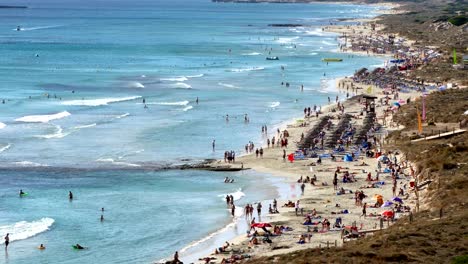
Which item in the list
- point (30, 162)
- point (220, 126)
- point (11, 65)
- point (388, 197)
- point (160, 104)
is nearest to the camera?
point (388, 197)

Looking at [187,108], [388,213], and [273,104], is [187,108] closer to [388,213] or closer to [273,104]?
[273,104]

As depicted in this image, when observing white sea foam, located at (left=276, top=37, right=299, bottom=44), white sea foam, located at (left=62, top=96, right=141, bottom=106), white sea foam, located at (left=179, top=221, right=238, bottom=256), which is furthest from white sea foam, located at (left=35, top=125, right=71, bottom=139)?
white sea foam, located at (left=276, top=37, right=299, bottom=44)

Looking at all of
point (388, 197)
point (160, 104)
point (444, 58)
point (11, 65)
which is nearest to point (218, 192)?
point (388, 197)

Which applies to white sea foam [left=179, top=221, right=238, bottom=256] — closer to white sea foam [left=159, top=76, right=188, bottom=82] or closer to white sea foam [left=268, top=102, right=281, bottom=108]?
white sea foam [left=268, top=102, right=281, bottom=108]

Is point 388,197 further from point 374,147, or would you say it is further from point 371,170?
point 374,147

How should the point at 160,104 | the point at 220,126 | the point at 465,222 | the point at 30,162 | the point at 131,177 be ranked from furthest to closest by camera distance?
the point at 160,104 → the point at 220,126 → the point at 30,162 → the point at 131,177 → the point at 465,222

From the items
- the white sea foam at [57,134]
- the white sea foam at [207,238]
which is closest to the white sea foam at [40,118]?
the white sea foam at [57,134]

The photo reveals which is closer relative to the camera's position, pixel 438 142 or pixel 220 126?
pixel 438 142
